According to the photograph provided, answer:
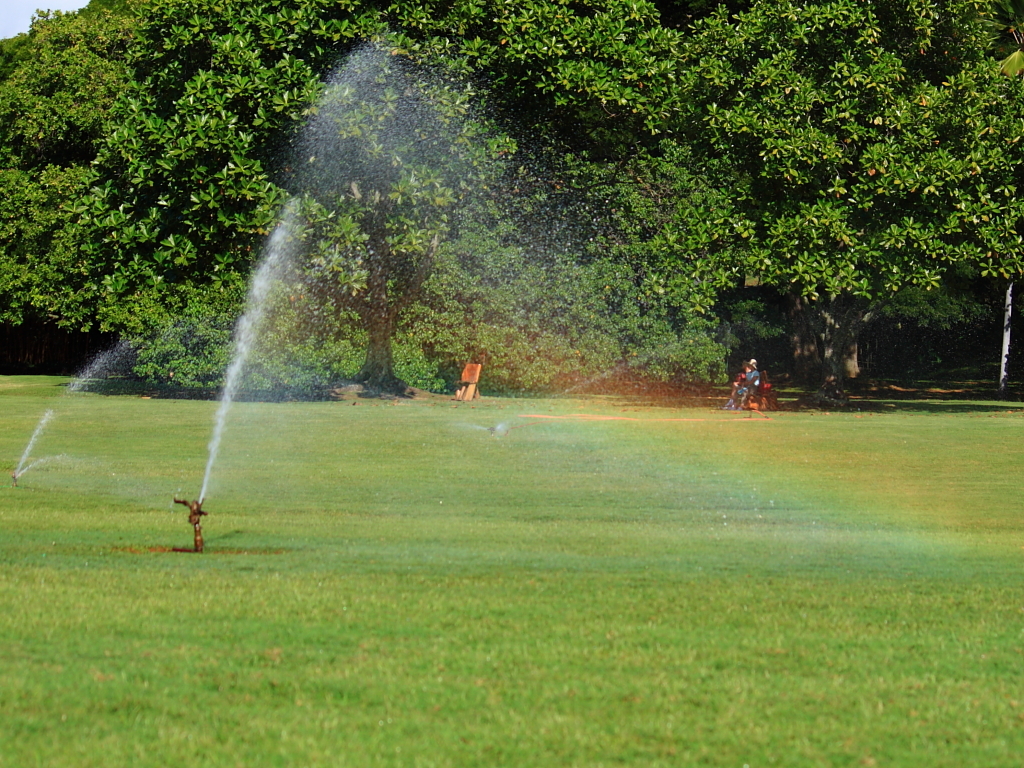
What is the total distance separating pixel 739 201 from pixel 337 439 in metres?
13.1

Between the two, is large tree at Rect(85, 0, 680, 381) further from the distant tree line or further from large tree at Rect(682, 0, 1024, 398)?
large tree at Rect(682, 0, 1024, 398)

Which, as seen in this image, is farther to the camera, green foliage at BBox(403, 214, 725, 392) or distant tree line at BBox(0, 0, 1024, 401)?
green foliage at BBox(403, 214, 725, 392)

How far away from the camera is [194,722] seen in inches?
205

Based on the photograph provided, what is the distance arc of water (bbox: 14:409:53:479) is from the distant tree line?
12.8ft

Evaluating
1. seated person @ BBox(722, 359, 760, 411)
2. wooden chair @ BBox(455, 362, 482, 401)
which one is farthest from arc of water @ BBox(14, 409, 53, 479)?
seated person @ BBox(722, 359, 760, 411)

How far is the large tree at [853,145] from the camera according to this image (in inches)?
1100

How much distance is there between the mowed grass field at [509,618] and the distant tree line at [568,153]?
12.1m

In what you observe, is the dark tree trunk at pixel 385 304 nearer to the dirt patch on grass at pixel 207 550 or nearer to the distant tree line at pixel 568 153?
the distant tree line at pixel 568 153

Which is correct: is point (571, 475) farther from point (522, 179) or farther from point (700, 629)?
point (522, 179)

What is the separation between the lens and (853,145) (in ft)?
99.7

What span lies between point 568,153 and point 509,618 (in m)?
Result: 25.2

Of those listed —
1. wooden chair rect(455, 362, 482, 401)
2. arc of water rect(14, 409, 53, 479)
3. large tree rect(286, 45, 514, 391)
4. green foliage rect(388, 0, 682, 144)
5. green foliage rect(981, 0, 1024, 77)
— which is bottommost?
arc of water rect(14, 409, 53, 479)

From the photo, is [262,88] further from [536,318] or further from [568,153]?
[536,318]

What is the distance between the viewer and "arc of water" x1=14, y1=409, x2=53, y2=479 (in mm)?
15113
